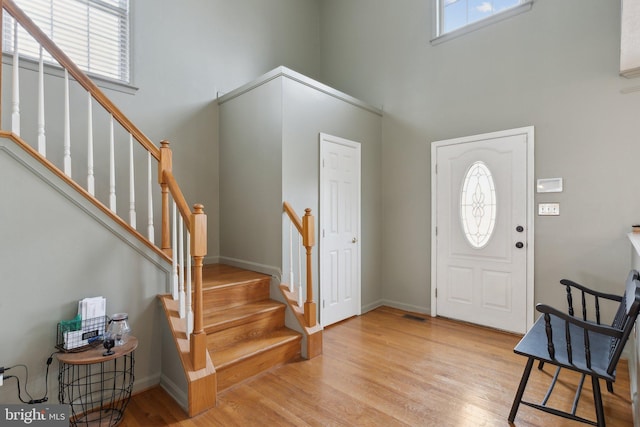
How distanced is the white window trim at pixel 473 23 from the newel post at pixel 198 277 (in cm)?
351

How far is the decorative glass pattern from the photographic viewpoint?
366 cm

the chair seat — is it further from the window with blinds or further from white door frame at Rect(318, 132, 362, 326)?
the window with blinds

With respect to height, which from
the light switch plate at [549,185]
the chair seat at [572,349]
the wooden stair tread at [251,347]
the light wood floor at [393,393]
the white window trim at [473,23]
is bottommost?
the light wood floor at [393,393]

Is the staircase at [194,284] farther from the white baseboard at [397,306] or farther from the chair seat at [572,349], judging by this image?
the chair seat at [572,349]

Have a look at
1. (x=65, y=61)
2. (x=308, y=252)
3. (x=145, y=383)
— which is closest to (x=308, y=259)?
(x=308, y=252)

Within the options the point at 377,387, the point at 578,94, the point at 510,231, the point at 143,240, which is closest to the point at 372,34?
the point at 578,94

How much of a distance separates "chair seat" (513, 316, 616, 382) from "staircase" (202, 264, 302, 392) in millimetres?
1771

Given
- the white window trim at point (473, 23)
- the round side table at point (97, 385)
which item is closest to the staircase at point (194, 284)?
the round side table at point (97, 385)

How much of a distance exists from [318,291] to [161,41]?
320cm

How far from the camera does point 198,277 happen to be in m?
2.18

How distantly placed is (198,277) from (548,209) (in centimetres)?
330

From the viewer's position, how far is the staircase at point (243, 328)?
2.54 metres

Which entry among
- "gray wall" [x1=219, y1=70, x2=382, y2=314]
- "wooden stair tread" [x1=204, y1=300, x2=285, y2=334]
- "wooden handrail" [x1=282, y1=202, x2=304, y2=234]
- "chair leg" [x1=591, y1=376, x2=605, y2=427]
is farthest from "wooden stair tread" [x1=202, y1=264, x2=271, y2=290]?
"chair leg" [x1=591, y1=376, x2=605, y2=427]

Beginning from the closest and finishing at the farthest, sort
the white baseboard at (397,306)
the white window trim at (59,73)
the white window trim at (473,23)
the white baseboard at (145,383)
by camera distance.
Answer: the white baseboard at (145,383), the white window trim at (59,73), the white window trim at (473,23), the white baseboard at (397,306)
